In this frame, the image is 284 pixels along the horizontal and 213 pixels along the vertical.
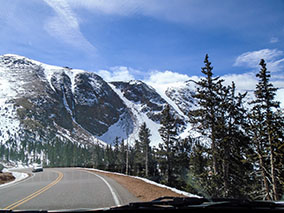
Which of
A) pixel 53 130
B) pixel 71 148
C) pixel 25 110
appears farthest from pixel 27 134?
pixel 71 148

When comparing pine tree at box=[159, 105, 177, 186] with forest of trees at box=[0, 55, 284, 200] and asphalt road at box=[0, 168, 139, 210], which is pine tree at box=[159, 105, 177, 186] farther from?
asphalt road at box=[0, 168, 139, 210]

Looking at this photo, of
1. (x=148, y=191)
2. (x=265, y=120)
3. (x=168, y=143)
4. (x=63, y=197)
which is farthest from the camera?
(x=168, y=143)

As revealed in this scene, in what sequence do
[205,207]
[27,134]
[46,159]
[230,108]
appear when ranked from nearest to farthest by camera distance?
[205,207], [230,108], [46,159], [27,134]

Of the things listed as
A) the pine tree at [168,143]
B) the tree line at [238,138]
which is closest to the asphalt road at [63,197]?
the tree line at [238,138]

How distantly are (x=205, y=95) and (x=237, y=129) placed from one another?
405 cm

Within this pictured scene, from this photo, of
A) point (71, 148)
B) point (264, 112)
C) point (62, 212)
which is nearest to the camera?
point (62, 212)

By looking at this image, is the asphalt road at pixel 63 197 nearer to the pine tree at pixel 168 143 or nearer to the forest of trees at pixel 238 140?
the forest of trees at pixel 238 140

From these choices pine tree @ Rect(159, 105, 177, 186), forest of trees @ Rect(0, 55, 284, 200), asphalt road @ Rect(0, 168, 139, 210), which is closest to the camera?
asphalt road @ Rect(0, 168, 139, 210)

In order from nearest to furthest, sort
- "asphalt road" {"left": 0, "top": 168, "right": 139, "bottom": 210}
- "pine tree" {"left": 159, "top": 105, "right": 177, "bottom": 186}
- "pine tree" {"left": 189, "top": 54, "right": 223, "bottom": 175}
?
"asphalt road" {"left": 0, "top": 168, "right": 139, "bottom": 210} → "pine tree" {"left": 189, "top": 54, "right": 223, "bottom": 175} → "pine tree" {"left": 159, "top": 105, "right": 177, "bottom": 186}

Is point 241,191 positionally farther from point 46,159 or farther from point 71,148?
point 46,159

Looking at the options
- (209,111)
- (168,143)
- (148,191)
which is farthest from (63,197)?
(168,143)

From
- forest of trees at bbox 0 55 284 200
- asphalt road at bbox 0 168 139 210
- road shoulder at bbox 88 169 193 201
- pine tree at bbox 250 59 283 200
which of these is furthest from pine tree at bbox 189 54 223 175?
asphalt road at bbox 0 168 139 210

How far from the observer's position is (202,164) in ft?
106

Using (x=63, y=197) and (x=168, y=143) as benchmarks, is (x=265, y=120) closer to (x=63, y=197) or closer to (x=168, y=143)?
(x=63, y=197)
